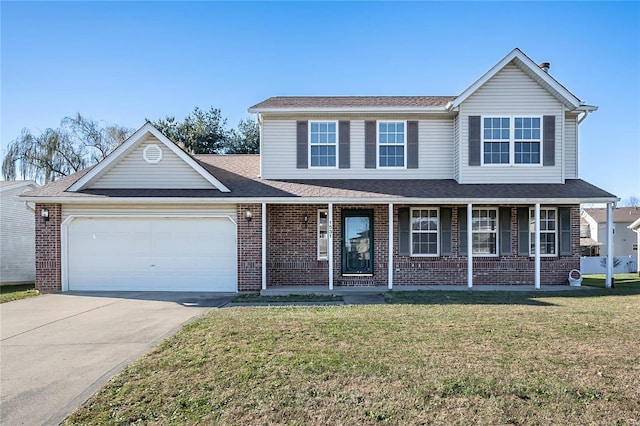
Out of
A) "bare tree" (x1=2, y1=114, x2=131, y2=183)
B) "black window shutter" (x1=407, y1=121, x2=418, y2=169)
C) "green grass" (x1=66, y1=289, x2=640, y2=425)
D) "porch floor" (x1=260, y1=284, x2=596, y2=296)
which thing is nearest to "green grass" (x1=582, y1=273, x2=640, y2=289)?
"porch floor" (x1=260, y1=284, x2=596, y2=296)

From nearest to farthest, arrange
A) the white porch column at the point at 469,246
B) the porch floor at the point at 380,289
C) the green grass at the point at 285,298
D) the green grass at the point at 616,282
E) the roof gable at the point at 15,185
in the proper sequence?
the green grass at the point at 285,298
the porch floor at the point at 380,289
the white porch column at the point at 469,246
the green grass at the point at 616,282
the roof gable at the point at 15,185

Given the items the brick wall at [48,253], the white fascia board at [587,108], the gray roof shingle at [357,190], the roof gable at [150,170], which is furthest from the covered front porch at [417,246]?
the brick wall at [48,253]

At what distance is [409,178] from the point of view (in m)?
12.9

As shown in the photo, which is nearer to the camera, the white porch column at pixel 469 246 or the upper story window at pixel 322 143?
the white porch column at pixel 469 246

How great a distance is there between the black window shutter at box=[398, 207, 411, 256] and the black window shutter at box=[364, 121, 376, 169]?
1.76m

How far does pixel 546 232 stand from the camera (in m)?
12.6

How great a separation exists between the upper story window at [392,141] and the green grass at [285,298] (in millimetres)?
4852

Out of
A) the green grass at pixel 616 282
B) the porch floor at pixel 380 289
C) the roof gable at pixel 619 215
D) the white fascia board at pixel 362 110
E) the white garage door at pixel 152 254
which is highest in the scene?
the white fascia board at pixel 362 110

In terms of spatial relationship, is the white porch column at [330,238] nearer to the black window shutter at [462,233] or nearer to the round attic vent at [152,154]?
the black window shutter at [462,233]

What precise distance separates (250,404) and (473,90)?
448 inches

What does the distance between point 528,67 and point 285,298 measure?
1001cm

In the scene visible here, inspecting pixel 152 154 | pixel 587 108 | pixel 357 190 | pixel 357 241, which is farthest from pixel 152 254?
pixel 587 108

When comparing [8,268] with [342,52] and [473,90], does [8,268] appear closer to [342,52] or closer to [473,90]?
[342,52]

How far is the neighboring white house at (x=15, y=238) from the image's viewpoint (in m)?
16.3
